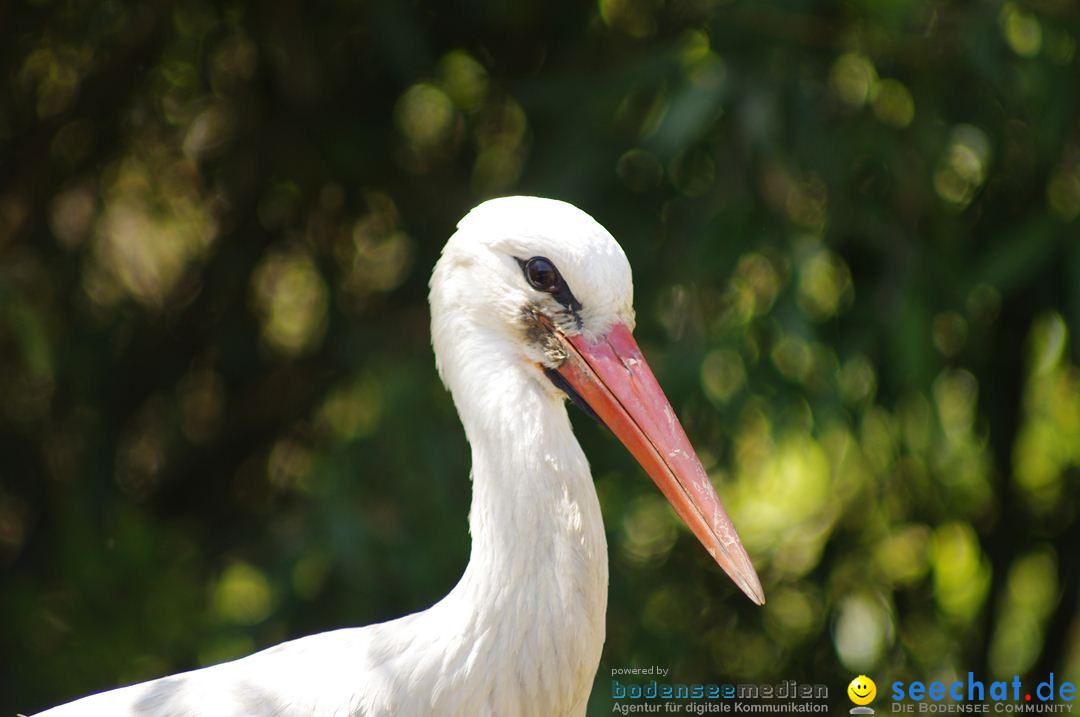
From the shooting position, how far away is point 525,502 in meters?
1.52

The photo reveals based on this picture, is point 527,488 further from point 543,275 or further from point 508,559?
point 543,275

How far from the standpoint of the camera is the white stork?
1517mm

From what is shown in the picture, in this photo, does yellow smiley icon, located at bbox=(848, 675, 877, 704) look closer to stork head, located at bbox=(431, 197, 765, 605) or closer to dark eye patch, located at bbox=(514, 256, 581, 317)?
stork head, located at bbox=(431, 197, 765, 605)

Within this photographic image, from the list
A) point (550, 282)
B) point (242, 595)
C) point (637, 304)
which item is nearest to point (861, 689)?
point (637, 304)

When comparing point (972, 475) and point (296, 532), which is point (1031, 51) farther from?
point (296, 532)

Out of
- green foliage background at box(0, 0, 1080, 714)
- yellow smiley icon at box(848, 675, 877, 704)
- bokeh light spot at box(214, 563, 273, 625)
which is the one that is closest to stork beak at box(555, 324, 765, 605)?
Answer: green foliage background at box(0, 0, 1080, 714)

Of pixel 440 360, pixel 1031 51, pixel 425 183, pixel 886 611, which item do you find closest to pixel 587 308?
pixel 440 360

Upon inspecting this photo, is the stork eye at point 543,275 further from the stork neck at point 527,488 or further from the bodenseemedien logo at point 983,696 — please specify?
the bodenseemedien logo at point 983,696

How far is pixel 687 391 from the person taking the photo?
2.47 metres

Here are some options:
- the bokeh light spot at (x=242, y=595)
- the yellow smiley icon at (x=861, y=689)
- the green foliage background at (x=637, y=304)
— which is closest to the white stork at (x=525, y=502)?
the green foliage background at (x=637, y=304)

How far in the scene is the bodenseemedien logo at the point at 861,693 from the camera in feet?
9.48

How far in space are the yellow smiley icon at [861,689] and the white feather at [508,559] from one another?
4.86 feet

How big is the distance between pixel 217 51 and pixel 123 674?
134 cm

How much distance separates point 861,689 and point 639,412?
160 centimetres
